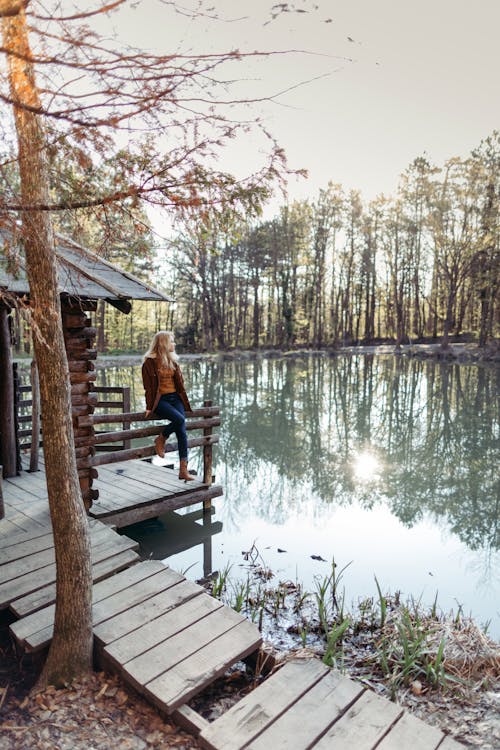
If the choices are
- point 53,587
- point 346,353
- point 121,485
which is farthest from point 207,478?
point 346,353

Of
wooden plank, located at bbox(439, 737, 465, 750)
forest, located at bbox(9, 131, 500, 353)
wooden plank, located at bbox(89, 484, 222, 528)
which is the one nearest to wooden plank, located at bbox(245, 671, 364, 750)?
wooden plank, located at bbox(439, 737, 465, 750)

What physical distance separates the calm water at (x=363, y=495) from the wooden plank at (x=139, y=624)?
83.4 inches

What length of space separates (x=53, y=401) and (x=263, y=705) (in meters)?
2.34

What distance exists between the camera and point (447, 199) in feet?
112

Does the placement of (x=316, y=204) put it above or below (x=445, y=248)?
above

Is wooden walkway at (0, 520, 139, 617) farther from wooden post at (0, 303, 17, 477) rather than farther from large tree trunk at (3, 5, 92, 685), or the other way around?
wooden post at (0, 303, 17, 477)

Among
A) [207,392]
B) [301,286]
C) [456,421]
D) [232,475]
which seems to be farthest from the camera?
[301,286]

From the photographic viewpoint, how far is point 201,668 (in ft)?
10.4

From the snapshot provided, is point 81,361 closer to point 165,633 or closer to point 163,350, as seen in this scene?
point 163,350

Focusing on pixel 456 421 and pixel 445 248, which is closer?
pixel 456 421

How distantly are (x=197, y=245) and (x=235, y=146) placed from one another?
2.08 ft

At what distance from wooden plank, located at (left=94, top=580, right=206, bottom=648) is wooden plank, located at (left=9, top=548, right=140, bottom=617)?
606 mm

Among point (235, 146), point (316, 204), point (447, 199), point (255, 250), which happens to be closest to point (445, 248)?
point (447, 199)

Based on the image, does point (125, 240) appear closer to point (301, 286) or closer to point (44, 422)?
point (44, 422)
